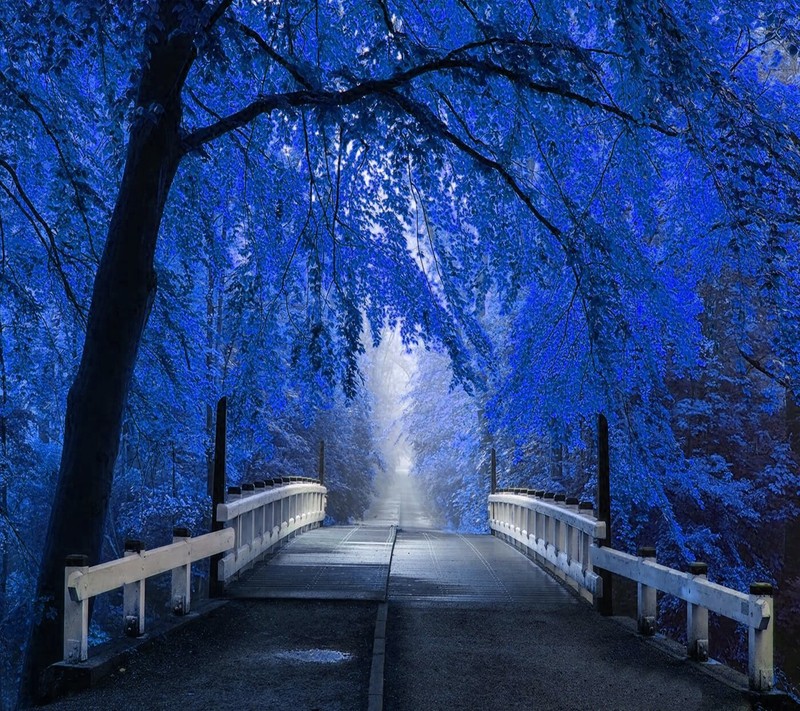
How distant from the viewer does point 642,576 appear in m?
7.98

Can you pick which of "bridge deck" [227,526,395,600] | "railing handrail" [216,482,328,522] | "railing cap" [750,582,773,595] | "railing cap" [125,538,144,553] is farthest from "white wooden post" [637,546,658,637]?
"railing handrail" [216,482,328,522]

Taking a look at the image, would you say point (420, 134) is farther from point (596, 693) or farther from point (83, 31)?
point (596, 693)

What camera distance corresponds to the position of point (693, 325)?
12.9 metres

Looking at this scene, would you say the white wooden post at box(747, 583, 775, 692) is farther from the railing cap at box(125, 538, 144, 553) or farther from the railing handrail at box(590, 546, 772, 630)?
the railing cap at box(125, 538, 144, 553)

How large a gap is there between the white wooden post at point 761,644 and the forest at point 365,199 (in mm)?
3406

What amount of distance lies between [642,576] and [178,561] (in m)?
4.27

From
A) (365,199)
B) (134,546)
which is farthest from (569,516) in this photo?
(134,546)

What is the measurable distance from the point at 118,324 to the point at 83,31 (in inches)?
113

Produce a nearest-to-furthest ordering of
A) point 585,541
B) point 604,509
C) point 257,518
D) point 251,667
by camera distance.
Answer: point 251,667
point 604,509
point 585,541
point 257,518

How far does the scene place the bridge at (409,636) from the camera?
238 inches

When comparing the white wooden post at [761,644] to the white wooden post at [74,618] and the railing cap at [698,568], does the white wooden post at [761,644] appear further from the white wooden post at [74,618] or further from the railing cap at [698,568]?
the white wooden post at [74,618]

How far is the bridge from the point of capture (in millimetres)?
6035

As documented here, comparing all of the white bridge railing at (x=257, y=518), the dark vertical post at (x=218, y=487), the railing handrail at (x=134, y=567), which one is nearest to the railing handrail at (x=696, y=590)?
the railing handrail at (x=134, y=567)

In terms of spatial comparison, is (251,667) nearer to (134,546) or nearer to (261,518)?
(134,546)
